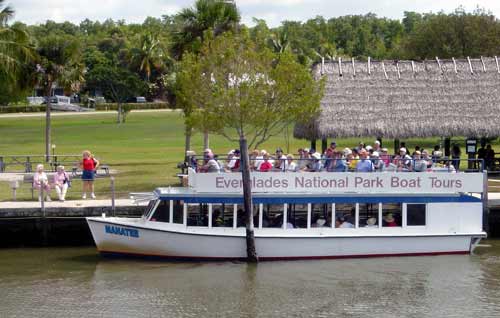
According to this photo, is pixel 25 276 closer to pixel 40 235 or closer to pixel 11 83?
pixel 40 235

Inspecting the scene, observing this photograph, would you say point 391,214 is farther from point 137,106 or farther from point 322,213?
Answer: point 137,106

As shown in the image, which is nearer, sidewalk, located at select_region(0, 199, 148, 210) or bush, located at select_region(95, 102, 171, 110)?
sidewalk, located at select_region(0, 199, 148, 210)

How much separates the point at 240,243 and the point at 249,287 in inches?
114

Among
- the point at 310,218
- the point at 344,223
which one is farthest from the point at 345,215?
the point at 310,218

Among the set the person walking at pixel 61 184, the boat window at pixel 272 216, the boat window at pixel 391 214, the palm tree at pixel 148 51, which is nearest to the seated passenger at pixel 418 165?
the boat window at pixel 391 214

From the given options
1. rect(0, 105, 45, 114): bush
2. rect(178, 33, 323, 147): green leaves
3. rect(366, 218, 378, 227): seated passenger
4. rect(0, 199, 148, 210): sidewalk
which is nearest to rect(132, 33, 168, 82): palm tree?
rect(0, 105, 45, 114): bush

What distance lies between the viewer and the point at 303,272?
1089 inches

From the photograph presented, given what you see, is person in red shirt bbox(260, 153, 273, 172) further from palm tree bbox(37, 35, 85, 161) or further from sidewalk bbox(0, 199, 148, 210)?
palm tree bbox(37, 35, 85, 161)

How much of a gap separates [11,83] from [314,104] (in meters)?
19.9

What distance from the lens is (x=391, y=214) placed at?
29609mm

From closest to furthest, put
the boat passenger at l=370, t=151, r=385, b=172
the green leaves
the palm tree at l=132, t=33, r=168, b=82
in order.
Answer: the boat passenger at l=370, t=151, r=385, b=172
the green leaves
the palm tree at l=132, t=33, r=168, b=82

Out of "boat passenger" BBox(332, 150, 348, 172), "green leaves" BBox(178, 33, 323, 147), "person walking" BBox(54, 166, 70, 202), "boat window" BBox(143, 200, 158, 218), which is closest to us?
"boat window" BBox(143, 200, 158, 218)

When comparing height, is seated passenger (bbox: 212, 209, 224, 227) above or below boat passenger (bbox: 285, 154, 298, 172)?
below

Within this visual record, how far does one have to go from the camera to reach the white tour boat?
94.3 feet
